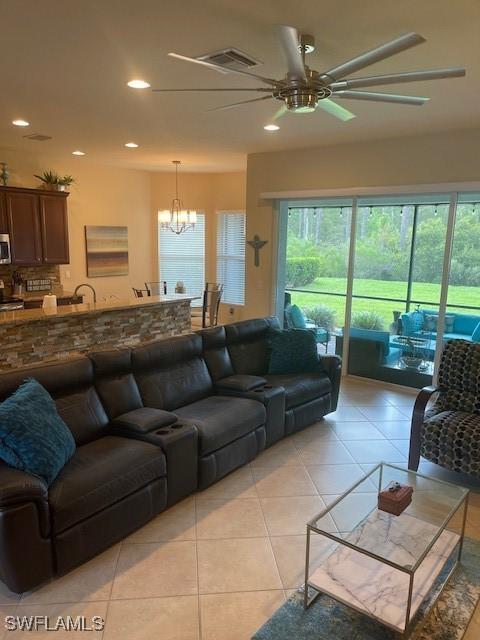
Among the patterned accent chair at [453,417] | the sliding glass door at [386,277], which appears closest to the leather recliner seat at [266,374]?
the patterned accent chair at [453,417]

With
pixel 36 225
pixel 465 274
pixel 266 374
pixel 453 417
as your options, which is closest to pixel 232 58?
pixel 266 374

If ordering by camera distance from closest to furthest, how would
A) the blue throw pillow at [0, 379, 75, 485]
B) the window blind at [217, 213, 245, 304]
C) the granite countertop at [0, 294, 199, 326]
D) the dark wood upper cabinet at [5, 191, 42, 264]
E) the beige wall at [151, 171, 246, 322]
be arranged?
the blue throw pillow at [0, 379, 75, 485], the granite countertop at [0, 294, 199, 326], the dark wood upper cabinet at [5, 191, 42, 264], the window blind at [217, 213, 245, 304], the beige wall at [151, 171, 246, 322]

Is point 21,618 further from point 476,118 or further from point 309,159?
point 309,159

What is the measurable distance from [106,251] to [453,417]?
21.3 ft

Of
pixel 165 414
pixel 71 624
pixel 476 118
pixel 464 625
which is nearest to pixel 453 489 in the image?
pixel 464 625

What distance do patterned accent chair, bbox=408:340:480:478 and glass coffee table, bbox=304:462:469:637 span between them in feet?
2.23

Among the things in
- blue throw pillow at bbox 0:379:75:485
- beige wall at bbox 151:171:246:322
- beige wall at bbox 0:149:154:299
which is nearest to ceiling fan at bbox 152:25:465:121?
blue throw pillow at bbox 0:379:75:485

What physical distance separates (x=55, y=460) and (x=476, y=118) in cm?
460

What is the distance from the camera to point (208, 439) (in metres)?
3.17

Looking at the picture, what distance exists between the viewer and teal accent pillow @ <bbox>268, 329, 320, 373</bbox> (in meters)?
4.51

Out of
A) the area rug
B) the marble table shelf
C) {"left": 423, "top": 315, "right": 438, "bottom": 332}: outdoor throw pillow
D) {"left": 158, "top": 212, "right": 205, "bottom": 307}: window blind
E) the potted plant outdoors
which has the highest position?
the potted plant outdoors

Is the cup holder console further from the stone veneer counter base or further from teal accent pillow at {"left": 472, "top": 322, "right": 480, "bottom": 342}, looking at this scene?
teal accent pillow at {"left": 472, "top": 322, "right": 480, "bottom": 342}

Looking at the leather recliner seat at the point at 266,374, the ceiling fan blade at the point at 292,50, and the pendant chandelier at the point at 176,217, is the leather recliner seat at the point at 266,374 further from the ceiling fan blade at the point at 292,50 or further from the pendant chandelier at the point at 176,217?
the pendant chandelier at the point at 176,217

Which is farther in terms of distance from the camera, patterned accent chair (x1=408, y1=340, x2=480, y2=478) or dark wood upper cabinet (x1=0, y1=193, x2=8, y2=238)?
dark wood upper cabinet (x1=0, y1=193, x2=8, y2=238)
